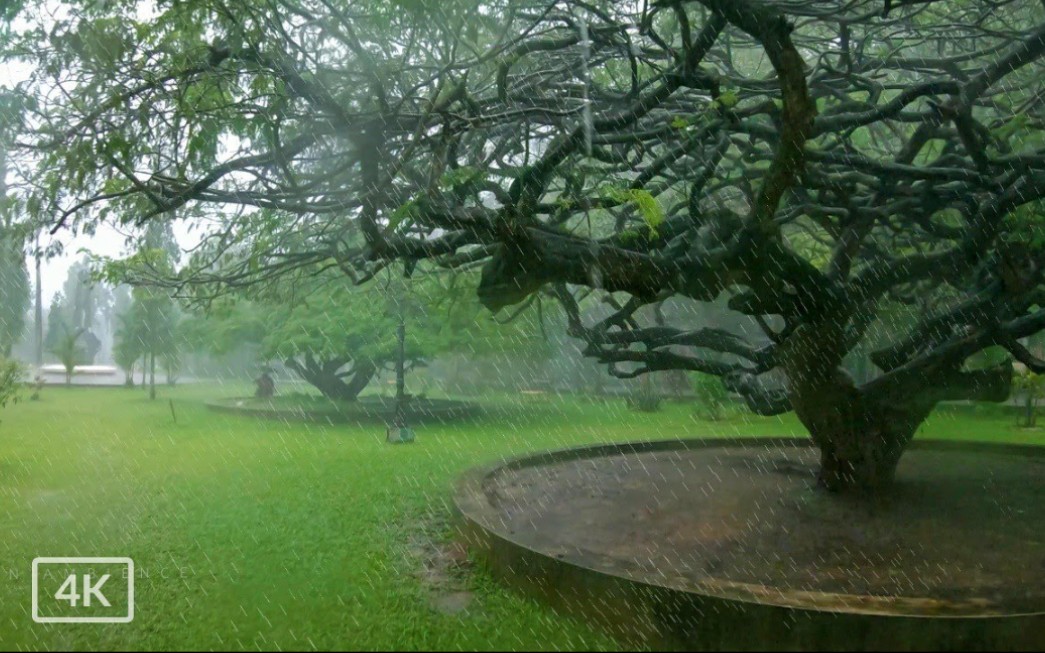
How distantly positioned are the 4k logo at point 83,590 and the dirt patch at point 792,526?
189 centimetres

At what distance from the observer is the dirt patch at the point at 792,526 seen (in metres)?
3.63

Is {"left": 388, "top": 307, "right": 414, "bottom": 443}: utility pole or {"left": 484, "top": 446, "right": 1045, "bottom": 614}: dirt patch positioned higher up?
{"left": 388, "top": 307, "right": 414, "bottom": 443}: utility pole

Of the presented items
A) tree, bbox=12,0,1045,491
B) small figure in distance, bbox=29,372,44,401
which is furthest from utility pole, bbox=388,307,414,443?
small figure in distance, bbox=29,372,44,401

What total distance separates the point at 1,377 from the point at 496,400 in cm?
281

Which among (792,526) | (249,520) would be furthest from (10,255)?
(792,526)

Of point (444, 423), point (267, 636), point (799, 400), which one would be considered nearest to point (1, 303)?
point (267, 636)

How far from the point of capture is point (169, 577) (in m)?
2.96

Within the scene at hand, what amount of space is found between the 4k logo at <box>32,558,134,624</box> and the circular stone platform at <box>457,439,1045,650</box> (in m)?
1.67

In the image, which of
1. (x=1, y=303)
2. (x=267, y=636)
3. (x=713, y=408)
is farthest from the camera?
(x=713, y=408)

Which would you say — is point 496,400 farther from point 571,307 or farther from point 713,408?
point 713,408

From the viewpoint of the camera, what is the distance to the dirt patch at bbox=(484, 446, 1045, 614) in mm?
3629

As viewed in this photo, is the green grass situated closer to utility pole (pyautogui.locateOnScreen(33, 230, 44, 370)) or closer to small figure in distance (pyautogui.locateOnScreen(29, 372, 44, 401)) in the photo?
small figure in distance (pyautogui.locateOnScreen(29, 372, 44, 401))

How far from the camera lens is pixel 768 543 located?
4.51m

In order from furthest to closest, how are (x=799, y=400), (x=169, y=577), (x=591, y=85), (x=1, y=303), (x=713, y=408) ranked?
(x=713, y=408) < (x=799, y=400) < (x=591, y=85) < (x=1, y=303) < (x=169, y=577)
